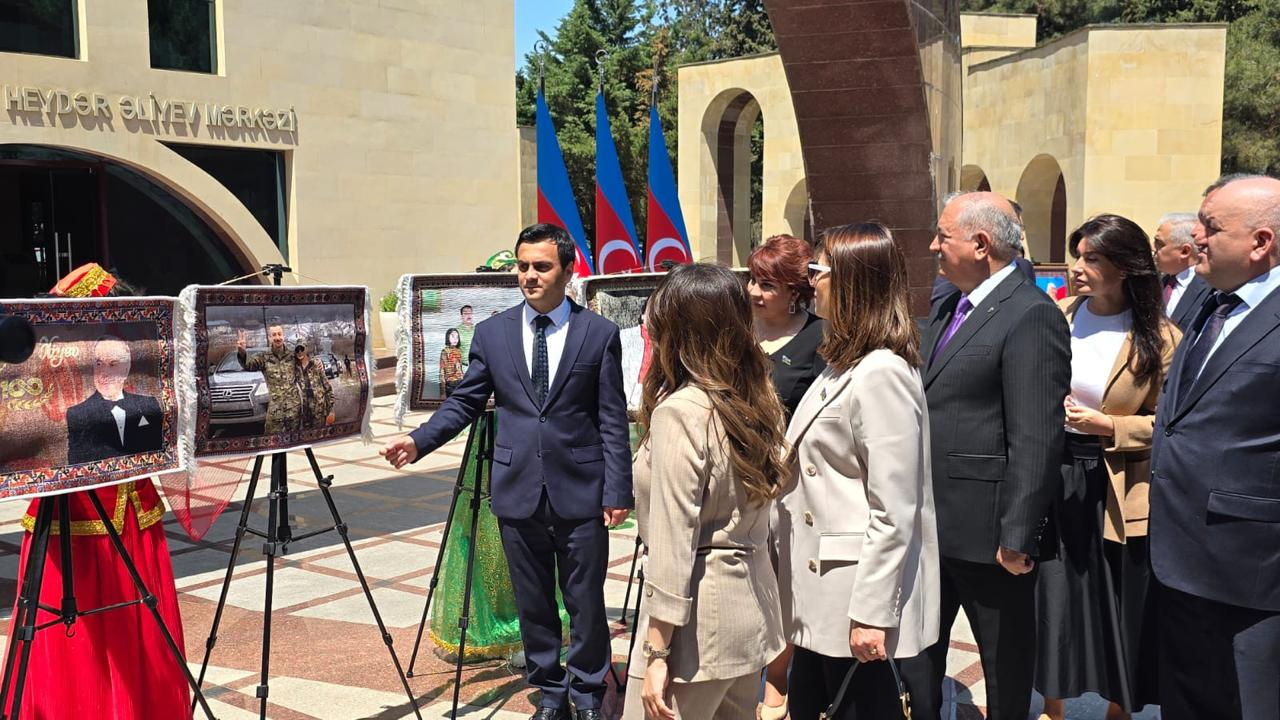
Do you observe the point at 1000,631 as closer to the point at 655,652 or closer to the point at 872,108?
the point at 655,652

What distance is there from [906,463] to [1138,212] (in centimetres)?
1883

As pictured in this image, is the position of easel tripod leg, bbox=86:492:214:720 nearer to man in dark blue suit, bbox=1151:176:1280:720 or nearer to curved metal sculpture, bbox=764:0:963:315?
man in dark blue suit, bbox=1151:176:1280:720

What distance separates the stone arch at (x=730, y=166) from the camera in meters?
25.0

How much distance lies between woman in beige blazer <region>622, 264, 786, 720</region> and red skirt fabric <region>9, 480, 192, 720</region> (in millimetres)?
2031

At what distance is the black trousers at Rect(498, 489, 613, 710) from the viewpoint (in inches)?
157

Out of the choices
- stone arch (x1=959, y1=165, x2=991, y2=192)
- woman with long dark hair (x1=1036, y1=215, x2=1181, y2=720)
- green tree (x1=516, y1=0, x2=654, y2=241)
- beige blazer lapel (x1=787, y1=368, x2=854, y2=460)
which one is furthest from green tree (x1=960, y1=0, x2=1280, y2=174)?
beige blazer lapel (x1=787, y1=368, x2=854, y2=460)

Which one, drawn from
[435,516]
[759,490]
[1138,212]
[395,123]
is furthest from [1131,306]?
[1138,212]

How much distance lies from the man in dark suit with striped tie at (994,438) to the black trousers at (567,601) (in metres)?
1.20

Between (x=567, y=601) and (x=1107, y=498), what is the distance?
1936mm

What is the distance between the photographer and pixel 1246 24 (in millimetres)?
30094

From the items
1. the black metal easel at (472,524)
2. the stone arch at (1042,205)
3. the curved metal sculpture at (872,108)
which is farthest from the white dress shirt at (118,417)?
the stone arch at (1042,205)

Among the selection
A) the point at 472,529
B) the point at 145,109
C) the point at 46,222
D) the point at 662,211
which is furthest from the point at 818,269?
the point at 46,222

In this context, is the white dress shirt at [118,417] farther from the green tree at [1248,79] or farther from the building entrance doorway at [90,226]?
the green tree at [1248,79]

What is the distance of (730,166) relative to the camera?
1004 inches
